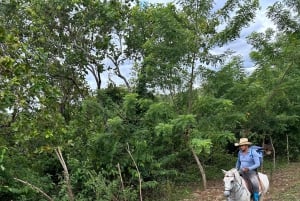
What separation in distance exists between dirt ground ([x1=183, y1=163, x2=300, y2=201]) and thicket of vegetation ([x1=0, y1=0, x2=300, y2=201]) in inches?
26.7

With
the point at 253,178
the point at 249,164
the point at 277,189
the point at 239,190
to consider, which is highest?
the point at 249,164

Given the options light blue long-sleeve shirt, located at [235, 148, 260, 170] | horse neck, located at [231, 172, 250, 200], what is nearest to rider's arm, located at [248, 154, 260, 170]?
light blue long-sleeve shirt, located at [235, 148, 260, 170]

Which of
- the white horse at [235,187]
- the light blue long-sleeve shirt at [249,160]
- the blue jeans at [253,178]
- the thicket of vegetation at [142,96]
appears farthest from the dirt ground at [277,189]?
the white horse at [235,187]

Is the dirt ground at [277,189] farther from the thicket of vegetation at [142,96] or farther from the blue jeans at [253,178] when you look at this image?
the blue jeans at [253,178]

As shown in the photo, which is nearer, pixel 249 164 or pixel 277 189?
pixel 249 164

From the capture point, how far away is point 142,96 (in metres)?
12.2

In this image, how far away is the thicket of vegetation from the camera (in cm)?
1080

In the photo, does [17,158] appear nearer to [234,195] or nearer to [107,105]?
[107,105]

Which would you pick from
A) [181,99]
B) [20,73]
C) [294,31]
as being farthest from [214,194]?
[294,31]

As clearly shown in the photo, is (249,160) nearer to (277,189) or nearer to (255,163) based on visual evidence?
(255,163)

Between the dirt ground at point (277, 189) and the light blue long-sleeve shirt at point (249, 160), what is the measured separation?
2.55 m

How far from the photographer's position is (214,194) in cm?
1166

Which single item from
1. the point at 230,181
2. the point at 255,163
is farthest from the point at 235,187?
the point at 255,163

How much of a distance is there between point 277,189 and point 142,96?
4783 millimetres
